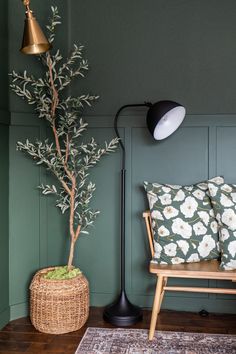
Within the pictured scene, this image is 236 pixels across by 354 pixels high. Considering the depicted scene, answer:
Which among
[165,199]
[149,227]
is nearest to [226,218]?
[165,199]

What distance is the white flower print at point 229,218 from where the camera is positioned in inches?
97.9

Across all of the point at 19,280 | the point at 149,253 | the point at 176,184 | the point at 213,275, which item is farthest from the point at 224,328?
the point at 19,280

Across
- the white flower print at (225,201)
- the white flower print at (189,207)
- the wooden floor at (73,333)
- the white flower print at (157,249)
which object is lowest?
the wooden floor at (73,333)

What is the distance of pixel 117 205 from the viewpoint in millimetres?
3023

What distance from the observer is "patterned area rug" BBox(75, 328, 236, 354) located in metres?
2.32

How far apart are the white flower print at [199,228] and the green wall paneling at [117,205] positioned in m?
0.41

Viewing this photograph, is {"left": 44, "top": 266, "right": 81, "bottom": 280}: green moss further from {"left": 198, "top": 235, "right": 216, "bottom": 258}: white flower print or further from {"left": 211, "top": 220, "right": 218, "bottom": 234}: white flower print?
{"left": 211, "top": 220, "right": 218, "bottom": 234}: white flower print

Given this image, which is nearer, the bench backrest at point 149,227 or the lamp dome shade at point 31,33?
the lamp dome shade at point 31,33

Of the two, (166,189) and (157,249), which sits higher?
(166,189)

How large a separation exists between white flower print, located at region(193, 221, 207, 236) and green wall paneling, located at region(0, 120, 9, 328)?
1.25m

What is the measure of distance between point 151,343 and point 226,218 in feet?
2.87

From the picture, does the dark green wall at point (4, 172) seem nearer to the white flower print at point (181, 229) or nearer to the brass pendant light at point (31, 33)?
the brass pendant light at point (31, 33)

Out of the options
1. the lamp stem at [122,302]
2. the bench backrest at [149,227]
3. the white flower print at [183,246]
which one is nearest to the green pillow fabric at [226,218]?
the white flower print at [183,246]

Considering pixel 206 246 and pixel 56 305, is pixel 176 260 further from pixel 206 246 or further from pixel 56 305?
pixel 56 305
